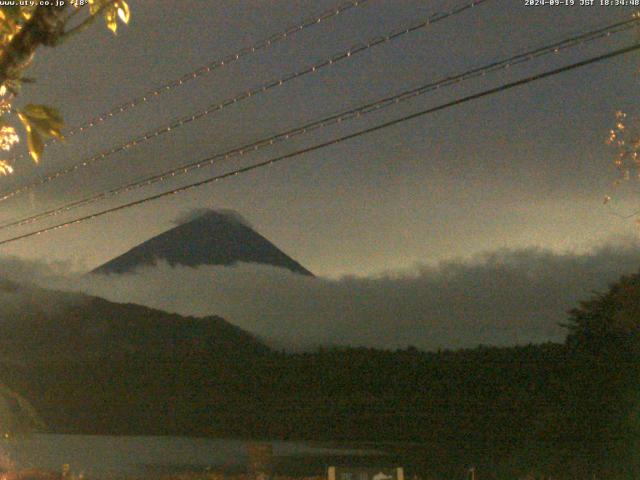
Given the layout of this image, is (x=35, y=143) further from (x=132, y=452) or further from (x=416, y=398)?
(x=416, y=398)

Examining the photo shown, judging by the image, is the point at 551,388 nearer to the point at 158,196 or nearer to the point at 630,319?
the point at 630,319

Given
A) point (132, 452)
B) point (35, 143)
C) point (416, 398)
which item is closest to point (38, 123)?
point (35, 143)

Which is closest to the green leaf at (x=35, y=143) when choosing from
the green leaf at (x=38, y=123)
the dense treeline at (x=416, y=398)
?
the green leaf at (x=38, y=123)

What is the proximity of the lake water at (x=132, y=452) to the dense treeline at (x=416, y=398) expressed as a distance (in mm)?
1864

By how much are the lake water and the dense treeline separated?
1.86 m

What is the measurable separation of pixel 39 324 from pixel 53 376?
4743 millimetres

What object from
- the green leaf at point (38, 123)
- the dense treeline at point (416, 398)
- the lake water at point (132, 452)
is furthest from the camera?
the lake water at point (132, 452)

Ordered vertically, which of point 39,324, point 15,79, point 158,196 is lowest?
point 15,79

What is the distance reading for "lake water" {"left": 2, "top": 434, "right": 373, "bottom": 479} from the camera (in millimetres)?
26453

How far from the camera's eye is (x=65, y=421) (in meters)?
39.8

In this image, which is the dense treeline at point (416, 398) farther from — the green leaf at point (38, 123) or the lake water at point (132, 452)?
the green leaf at point (38, 123)

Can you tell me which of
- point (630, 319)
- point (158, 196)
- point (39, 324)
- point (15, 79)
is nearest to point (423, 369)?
point (630, 319)

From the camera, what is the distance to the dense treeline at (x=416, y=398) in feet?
78.8

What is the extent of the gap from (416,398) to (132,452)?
11.3 meters
